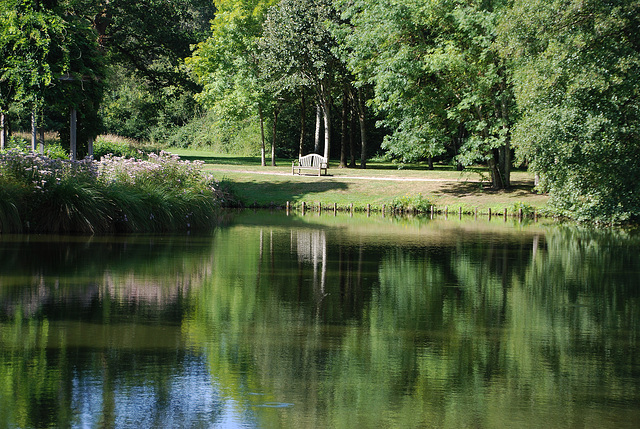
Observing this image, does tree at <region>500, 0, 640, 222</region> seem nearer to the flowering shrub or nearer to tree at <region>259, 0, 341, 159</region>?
the flowering shrub

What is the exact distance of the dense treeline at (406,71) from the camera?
2306cm

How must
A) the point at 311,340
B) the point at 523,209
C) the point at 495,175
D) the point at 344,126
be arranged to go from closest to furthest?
the point at 311,340 → the point at 523,209 → the point at 495,175 → the point at 344,126

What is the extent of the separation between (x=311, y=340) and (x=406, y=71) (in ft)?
85.6

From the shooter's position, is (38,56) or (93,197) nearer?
(93,197)

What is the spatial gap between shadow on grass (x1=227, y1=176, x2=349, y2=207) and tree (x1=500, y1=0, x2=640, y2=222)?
1038cm

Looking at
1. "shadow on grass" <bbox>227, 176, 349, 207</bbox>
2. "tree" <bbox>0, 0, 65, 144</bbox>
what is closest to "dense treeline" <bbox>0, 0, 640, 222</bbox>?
"tree" <bbox>0, 0, 65, 144</bbox>

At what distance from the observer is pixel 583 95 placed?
2383 centimetres

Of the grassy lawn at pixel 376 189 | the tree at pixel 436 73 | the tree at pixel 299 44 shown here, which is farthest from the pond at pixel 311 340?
the tree at pixel 299 44

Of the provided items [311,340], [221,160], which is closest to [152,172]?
[311,340]

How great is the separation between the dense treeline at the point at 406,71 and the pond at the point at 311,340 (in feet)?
31.2

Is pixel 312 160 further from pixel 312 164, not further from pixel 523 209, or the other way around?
pixel 523 209

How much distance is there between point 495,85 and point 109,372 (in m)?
29.0

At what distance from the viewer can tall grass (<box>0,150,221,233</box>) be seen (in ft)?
58.7

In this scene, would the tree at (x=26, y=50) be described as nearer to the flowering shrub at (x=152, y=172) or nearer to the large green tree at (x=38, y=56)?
the large green tree at (x=38, y=56)
